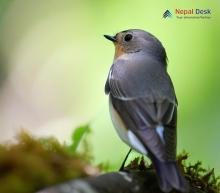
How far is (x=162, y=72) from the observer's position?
184 centimetres

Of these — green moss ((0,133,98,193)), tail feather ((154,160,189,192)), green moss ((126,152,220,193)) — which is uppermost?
green moss ((0,133,98,193))

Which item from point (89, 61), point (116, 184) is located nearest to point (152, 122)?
point (116, 184)

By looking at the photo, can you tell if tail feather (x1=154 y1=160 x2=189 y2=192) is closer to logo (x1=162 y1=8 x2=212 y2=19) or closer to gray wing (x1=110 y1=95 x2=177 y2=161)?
gray wing (x1=110 y1=95 x2=177 y2=161)

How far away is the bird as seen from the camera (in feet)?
4.57

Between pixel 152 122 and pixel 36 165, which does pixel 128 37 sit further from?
pixel 36 165

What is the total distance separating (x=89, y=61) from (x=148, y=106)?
86cm

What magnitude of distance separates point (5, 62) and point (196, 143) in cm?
93

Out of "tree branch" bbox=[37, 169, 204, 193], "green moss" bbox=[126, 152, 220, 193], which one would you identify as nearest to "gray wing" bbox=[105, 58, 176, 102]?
"green moss" bbox=[126, 152, 220, 193]

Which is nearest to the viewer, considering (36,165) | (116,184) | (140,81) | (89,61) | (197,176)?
(36,165)

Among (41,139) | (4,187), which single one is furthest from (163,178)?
(4,187)

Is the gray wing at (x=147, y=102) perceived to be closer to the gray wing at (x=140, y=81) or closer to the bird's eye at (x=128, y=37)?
the gray wing at (x=140, y=81)

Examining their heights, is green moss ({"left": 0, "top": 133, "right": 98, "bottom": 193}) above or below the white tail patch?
above

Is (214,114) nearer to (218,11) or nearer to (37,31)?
(218,11)

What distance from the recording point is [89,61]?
Result: 2387 millimetres
